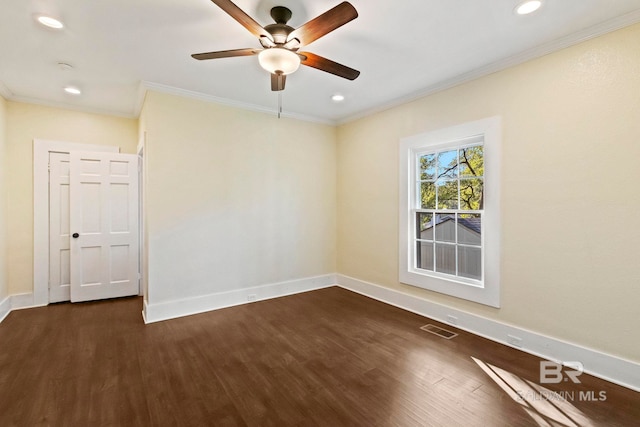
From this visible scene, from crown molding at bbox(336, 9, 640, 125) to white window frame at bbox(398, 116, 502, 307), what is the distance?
1.61 ft

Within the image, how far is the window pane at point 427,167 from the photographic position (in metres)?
3.70

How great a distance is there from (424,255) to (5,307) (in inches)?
211

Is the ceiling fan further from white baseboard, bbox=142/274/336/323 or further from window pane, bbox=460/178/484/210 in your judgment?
white baseboard, bbox=142/274/336/323

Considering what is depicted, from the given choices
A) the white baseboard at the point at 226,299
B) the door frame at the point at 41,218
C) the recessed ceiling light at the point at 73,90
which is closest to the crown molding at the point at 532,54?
the white baseboard at the point at 226,299

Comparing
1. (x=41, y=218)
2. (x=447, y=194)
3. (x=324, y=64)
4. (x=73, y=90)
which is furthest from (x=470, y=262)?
(x=41, y=218)

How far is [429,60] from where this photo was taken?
2.88m

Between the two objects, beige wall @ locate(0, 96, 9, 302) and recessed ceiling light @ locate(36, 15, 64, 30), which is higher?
recessed ceiling light @ locate(36, 15, 64, 30)

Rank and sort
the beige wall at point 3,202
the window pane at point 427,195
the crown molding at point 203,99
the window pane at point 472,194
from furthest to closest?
the window pane at point 427,195 → the beige wall at point 3,202 → the crown molding at point 203,99 → the window pane at point 472,194

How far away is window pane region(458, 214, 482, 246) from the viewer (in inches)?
127

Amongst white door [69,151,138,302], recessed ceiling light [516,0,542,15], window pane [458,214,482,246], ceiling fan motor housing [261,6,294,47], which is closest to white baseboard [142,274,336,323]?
white door [69,151,138,302]

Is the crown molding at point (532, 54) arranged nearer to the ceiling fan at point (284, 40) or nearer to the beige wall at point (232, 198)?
the ceiling fan at point (284, 40)

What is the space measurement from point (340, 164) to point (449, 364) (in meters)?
3.39

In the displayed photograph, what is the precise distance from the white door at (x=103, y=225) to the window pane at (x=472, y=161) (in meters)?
4.66

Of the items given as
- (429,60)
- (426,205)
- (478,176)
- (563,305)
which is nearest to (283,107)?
(429,60)
